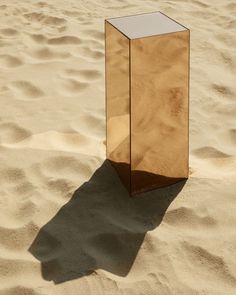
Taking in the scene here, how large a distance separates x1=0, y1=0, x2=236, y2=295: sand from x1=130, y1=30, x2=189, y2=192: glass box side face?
0.34 ft

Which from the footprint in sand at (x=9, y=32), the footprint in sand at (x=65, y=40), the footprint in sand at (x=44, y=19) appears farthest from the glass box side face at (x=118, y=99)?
the footprint in sand at (x=44, y=19)

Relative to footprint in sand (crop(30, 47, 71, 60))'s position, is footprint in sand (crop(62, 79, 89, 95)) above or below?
above

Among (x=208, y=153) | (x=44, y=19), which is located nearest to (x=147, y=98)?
(x=208, y=153)

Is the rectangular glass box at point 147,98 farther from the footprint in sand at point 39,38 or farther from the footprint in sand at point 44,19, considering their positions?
→ the footprint in sand at point 44,19

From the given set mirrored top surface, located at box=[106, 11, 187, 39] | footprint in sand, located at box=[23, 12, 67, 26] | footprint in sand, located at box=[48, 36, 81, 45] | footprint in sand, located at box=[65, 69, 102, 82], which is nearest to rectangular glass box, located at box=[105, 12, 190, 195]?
mirrored top surface, located at box=[106, 11, 187, 39]

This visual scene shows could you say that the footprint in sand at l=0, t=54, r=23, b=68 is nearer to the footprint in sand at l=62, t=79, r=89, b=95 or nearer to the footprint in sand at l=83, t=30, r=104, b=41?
the footprint in sand at l=62, t=79, r=89, b=95

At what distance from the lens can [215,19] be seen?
4.41 m

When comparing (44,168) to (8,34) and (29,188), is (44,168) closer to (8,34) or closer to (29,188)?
(29,188)

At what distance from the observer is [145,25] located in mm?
2295

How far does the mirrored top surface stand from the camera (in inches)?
87.6

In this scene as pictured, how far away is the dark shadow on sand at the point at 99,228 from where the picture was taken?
2.12 m

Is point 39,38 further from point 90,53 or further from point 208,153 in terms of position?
point 208,153

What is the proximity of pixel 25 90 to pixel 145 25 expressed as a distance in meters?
1.35

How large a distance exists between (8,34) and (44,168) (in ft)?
6.27
